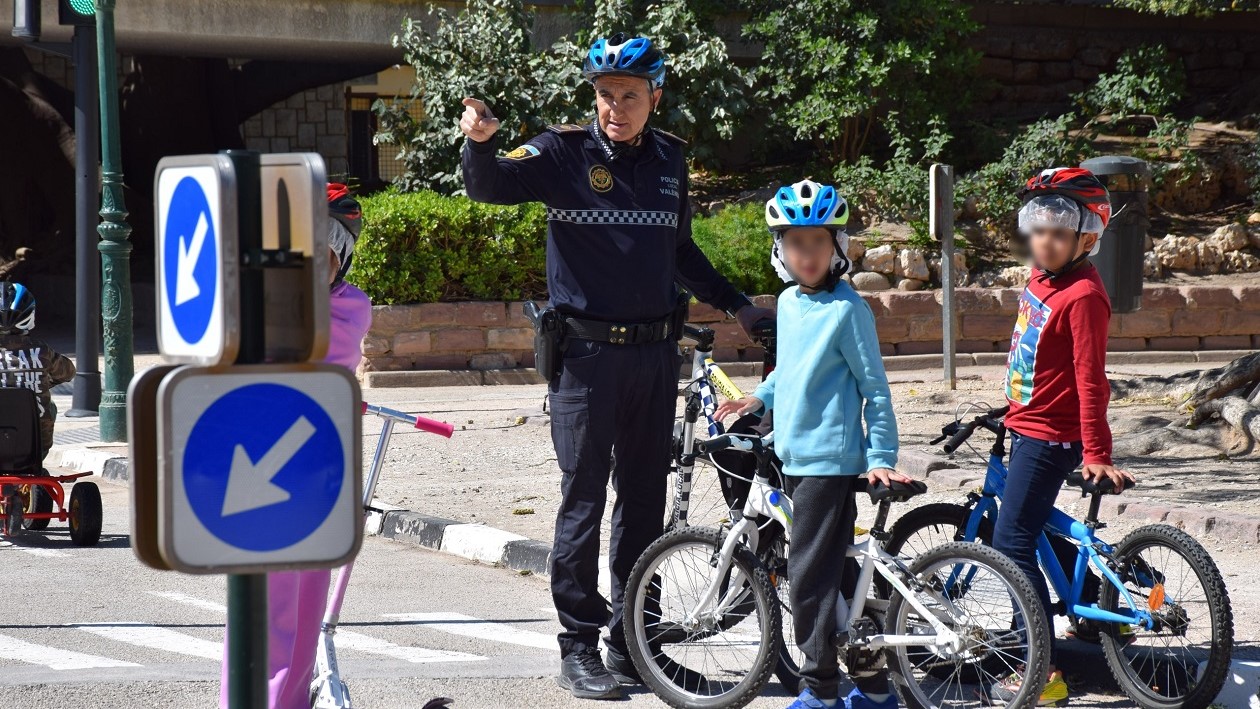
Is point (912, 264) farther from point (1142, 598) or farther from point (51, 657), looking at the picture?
point (51, 657)

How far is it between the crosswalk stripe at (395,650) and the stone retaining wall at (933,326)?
8.36 metres

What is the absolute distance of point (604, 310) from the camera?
4879 millimetres

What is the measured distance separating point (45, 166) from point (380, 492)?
48.7ft

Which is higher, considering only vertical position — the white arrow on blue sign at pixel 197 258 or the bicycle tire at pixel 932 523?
the white arrow on blue sign at pixel 197 258

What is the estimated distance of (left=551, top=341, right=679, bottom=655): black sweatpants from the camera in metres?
4.87

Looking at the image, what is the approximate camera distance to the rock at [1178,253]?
52.7 ft

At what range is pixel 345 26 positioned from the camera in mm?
16984

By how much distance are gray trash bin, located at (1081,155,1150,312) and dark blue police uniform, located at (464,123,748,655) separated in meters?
7.83

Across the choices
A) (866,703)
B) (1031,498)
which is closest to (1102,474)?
(1031,498)

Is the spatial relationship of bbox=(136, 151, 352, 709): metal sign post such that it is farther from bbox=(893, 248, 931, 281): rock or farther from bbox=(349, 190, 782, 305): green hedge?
bbox=(893, 248, 931, 281): rock

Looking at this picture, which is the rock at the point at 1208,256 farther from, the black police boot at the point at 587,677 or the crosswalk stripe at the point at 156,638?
the crosswalk stripe at the point at 156,638

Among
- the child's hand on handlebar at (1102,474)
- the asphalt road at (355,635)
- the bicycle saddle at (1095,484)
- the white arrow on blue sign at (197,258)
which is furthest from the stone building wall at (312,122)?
the white arrow on blue sign at (197,258)

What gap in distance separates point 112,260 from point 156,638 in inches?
226

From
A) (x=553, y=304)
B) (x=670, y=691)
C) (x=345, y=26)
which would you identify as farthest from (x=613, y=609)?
(x=345, y=26)
